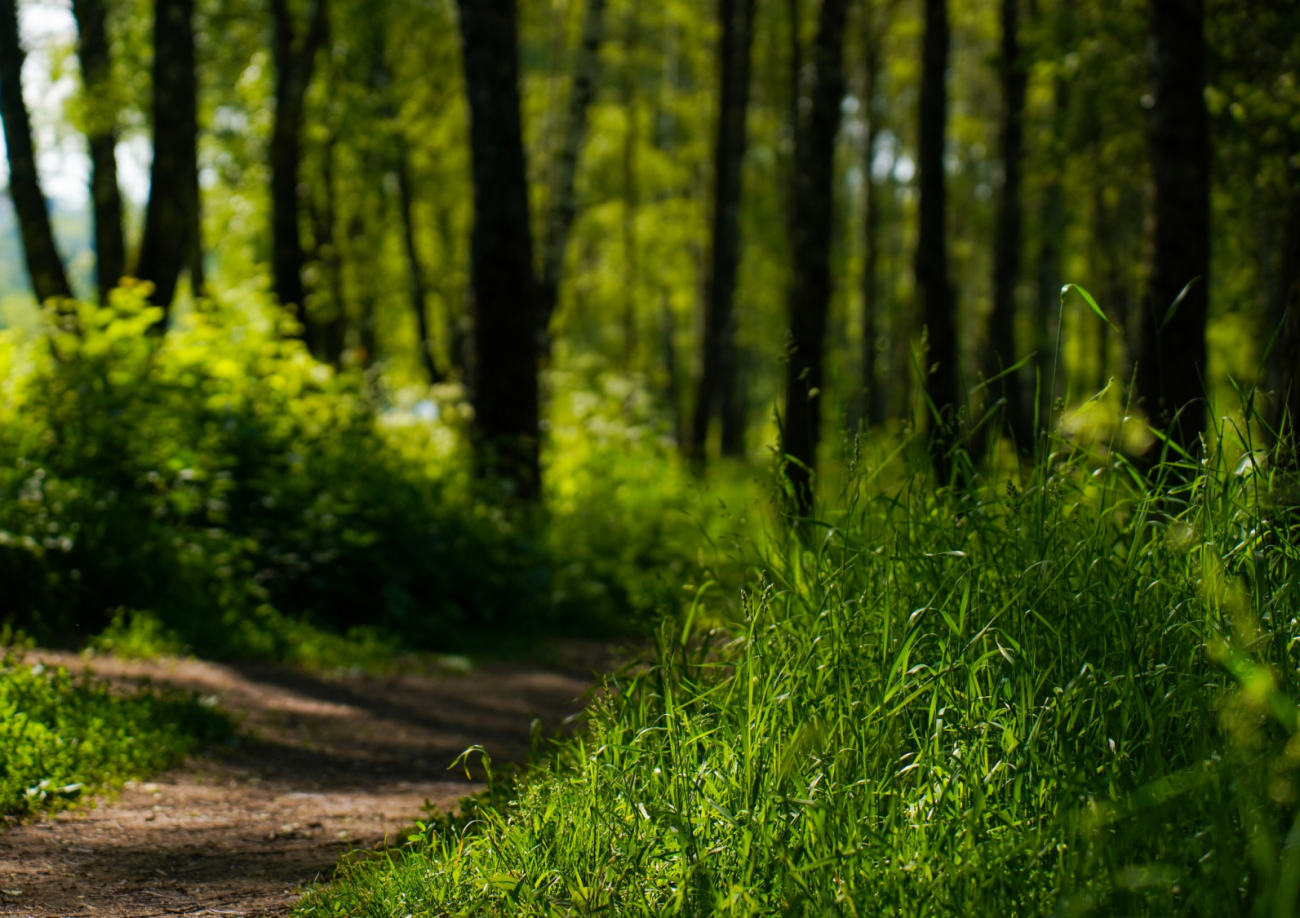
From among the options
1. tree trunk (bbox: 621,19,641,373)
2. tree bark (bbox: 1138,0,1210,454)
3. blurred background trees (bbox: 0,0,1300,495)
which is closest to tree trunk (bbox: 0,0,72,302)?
blurred background trees (bbox: 0,0,1300,495)

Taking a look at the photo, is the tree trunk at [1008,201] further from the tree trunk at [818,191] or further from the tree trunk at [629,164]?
the tree trunk at [629,164]

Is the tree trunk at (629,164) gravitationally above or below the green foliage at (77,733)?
above

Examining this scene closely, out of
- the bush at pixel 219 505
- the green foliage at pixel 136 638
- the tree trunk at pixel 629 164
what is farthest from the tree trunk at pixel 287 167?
the tree trunk at pixel 629 164

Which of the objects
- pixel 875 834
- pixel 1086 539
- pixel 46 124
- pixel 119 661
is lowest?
pixel 119 661

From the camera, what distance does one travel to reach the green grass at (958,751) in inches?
88.4

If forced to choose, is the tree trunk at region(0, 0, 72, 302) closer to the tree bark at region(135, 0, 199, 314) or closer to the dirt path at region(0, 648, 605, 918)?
the tree bark at region(135, 0, 199, 314)

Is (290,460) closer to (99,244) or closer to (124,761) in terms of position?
(124,761)

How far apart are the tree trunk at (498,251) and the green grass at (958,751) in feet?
20.7

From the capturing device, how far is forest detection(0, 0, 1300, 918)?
2.54 metres

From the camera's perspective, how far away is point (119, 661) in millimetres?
5844

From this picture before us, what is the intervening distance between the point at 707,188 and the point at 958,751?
903 inches

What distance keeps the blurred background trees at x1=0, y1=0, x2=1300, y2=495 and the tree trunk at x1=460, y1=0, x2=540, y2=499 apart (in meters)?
0.03

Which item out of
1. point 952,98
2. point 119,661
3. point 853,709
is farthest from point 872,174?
point 853,709

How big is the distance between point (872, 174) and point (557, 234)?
40.9ft
